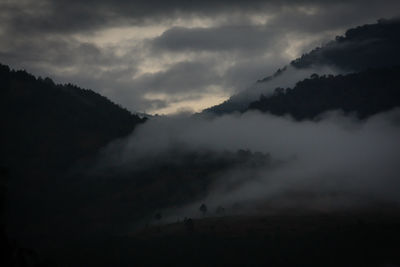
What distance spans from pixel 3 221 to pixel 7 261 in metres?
2.72

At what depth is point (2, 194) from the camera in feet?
112

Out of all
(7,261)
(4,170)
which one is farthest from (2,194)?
(7,261)

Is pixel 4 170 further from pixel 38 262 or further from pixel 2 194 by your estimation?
pixel 38 262

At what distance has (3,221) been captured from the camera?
3403cm

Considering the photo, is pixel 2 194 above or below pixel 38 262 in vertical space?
above

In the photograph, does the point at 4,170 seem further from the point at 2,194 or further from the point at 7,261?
the point at 7,261

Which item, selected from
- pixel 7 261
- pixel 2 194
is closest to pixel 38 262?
pixel 7 261

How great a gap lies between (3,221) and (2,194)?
1.84 meters

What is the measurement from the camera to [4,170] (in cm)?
3488

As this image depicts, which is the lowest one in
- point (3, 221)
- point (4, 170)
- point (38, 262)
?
point (38, 262)

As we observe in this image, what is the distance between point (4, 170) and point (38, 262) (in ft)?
22.5

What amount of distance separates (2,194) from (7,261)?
453cm

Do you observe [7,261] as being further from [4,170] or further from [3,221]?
[4,170]

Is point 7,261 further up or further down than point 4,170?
further down
